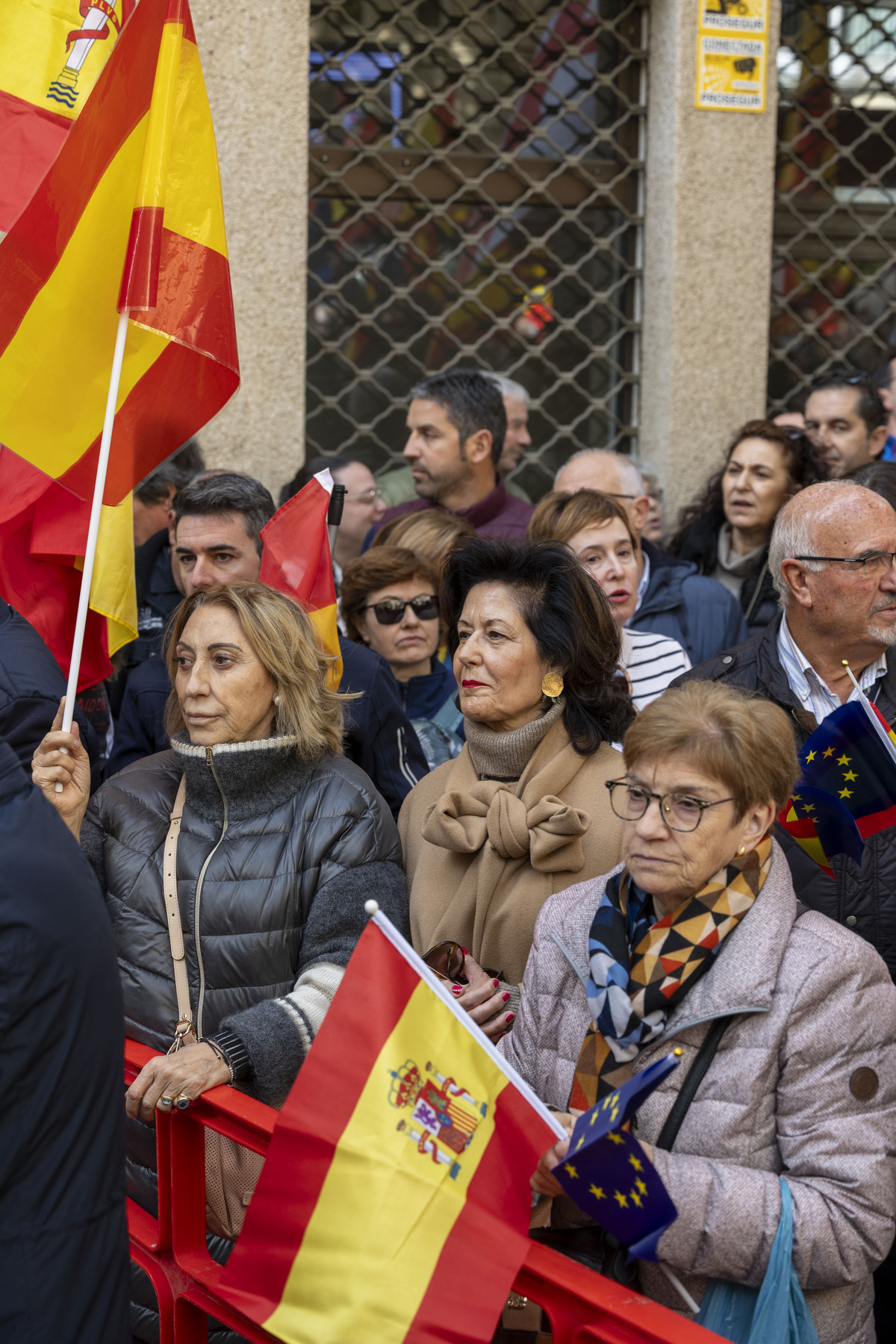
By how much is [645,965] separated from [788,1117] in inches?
12.8

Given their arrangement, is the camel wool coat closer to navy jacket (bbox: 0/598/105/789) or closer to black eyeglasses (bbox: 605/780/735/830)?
black eyeglasses (bbox: 605/780/735/830)

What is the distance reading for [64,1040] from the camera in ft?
5.75

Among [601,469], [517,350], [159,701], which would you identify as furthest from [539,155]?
[159,701]

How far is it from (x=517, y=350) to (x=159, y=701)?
10.9 ft

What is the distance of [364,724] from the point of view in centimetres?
393

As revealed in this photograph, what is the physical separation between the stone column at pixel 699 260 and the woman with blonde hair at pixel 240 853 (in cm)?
382

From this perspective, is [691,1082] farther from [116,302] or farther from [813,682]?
[116,302]

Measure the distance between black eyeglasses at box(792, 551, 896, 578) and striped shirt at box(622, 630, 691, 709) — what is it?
2.50ft

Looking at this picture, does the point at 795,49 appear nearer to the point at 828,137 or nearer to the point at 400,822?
the point at 828,137

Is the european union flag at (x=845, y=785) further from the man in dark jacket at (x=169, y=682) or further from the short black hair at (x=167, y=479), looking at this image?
the short black hair at (x=167, y=479)

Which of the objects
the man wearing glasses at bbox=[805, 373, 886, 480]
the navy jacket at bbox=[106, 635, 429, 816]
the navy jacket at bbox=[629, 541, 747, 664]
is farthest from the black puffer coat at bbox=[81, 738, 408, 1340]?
the man wearing glasses at bbox=[805, 373, 886, 480]

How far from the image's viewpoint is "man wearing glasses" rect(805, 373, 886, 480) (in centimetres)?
571

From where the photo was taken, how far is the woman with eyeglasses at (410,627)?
4.43 metres

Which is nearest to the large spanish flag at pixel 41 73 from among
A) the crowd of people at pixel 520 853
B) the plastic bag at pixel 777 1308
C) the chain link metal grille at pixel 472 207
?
the crowd of people at pixel 520 853
